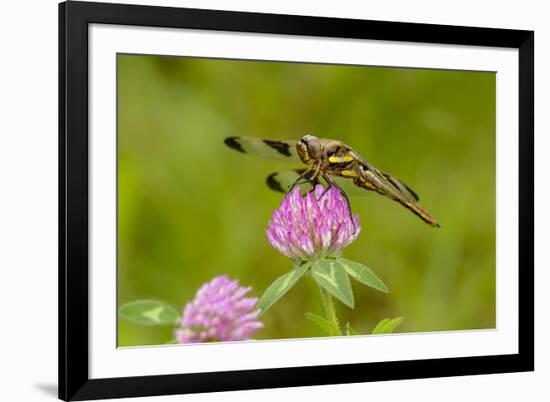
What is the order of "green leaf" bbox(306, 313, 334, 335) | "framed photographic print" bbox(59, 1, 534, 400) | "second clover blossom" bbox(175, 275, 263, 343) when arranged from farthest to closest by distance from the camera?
"green leaf" bbox(306, 313, 334, 335), "second clover blossom" bbox(175, 275, 263, 343), "framed photographic print" bbox(59, 1, 534, 400)

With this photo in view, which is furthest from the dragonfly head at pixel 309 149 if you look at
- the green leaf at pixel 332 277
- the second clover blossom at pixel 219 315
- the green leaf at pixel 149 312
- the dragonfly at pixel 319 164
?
the green leaf at pixel 149 312

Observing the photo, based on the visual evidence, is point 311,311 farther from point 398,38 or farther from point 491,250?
point 398,38

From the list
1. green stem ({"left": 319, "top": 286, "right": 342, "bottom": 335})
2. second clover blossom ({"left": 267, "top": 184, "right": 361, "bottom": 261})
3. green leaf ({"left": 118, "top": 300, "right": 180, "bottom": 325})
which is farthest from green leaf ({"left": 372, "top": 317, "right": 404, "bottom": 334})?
green leaf ({"left": 118, "top": 300, "right": 180, "bottom": 325})

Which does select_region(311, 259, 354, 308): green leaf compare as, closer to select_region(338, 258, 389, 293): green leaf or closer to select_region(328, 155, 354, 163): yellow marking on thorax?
select_region(338, 258, 389, 293): green leaf

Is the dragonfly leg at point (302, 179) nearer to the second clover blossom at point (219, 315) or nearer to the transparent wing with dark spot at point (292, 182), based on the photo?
the transparent wing with dark spot at point (292, 182)

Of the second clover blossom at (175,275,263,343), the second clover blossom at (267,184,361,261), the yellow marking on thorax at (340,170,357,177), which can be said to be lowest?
the second clover blossom at (175,275,263,343)

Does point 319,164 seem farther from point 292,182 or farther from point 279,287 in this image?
point 279,287
